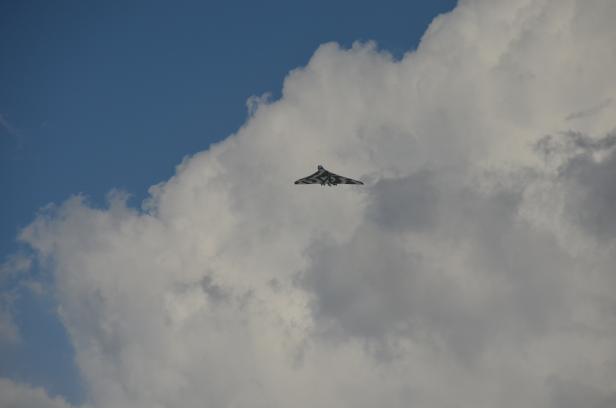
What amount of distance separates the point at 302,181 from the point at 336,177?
1095 centimetres

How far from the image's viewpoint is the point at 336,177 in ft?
522

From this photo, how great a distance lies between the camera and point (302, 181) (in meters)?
162
